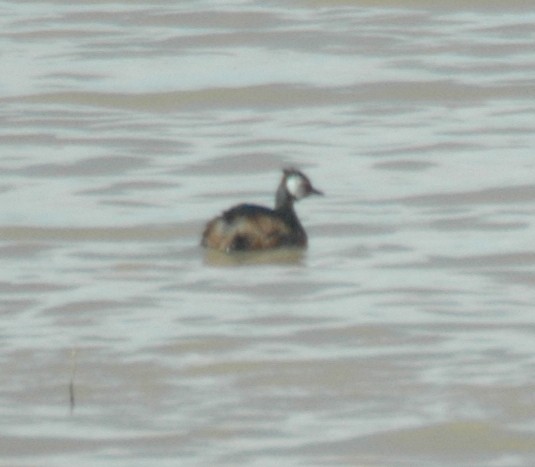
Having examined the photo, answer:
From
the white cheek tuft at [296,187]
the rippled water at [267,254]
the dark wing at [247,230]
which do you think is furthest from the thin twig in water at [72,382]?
the white cheek tuft at [296,187]

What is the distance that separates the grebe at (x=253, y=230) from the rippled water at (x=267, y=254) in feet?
0.34

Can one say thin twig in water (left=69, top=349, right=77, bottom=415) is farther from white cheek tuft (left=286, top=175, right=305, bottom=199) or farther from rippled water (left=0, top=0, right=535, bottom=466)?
white cheek tuft (left=286, top=175, right=305, bottom=199)

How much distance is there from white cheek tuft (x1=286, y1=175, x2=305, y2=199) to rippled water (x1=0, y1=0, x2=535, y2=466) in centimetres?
20

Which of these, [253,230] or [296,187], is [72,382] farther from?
[296,187]

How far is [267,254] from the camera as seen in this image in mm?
12328

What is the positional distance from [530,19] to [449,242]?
23.3ft

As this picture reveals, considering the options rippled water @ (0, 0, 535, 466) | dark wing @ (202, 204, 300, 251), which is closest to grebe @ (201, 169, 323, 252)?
dark wing @ (202, 204, 300, 251)

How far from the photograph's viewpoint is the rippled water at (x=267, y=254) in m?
8.81

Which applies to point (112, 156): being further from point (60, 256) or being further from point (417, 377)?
point (417, 377)

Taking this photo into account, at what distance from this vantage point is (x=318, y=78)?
16766 mm

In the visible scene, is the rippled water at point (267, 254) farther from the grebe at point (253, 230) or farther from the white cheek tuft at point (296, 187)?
the white cheek tuft at point (296, 187)

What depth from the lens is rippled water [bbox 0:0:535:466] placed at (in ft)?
28.9

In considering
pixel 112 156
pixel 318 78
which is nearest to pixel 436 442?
pixel 112 156

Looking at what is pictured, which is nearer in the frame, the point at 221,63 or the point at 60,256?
the point at 60,256
